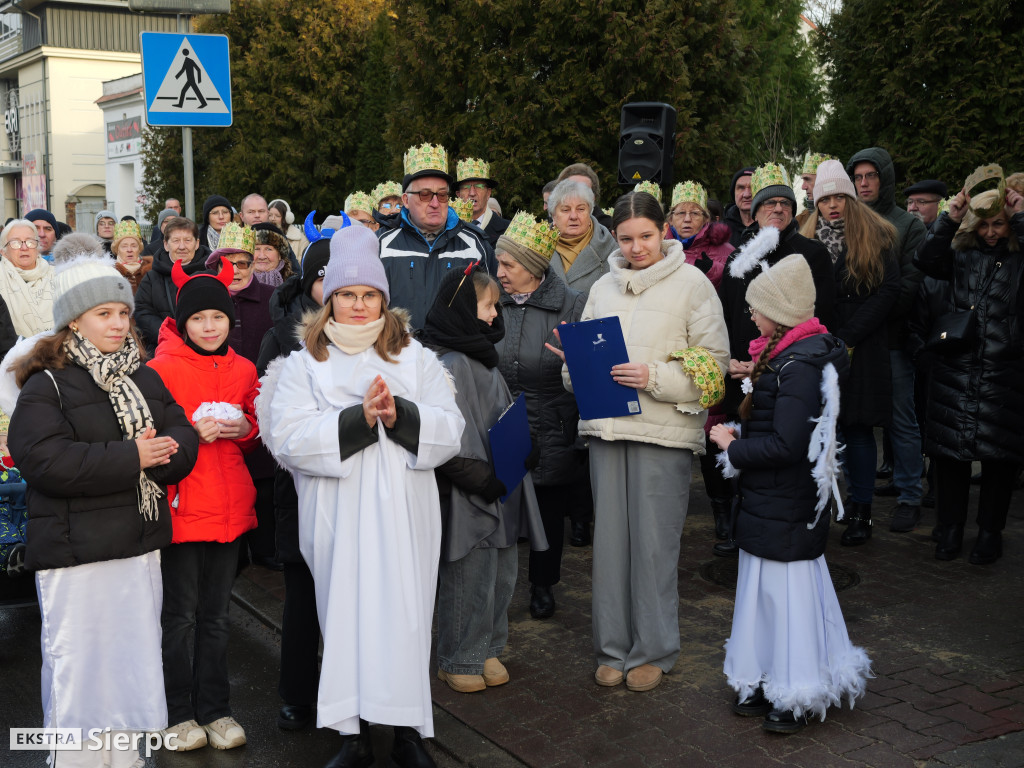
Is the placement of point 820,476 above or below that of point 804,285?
below

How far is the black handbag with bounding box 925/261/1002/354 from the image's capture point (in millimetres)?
6609

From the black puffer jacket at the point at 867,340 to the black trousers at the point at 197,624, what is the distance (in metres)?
4.29

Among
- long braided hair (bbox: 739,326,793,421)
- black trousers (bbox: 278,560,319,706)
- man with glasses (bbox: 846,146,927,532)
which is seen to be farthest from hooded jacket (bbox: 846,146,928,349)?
black trousers (bbox: 278,560,319,706)

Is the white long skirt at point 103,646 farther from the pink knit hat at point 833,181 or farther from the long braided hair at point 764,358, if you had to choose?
the pink knit hat at point 833,181

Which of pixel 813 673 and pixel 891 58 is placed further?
pixel 891 58

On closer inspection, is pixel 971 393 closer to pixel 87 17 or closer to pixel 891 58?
pixel 891 58

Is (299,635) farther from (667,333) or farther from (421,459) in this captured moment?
(667,333)

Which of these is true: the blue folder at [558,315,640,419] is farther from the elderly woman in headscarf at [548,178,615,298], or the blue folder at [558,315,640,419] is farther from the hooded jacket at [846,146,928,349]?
the hooded jacket at [846,146,928,349]

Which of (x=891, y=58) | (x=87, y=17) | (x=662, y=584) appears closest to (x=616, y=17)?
(x=891, y=58)

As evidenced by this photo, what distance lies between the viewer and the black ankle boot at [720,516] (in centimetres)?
747

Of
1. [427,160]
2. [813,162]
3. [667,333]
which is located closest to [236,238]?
[427,160]

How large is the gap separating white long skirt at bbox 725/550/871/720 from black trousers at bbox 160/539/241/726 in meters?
2.26

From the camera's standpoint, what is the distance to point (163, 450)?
13.5 feet

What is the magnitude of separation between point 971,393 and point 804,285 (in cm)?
267
